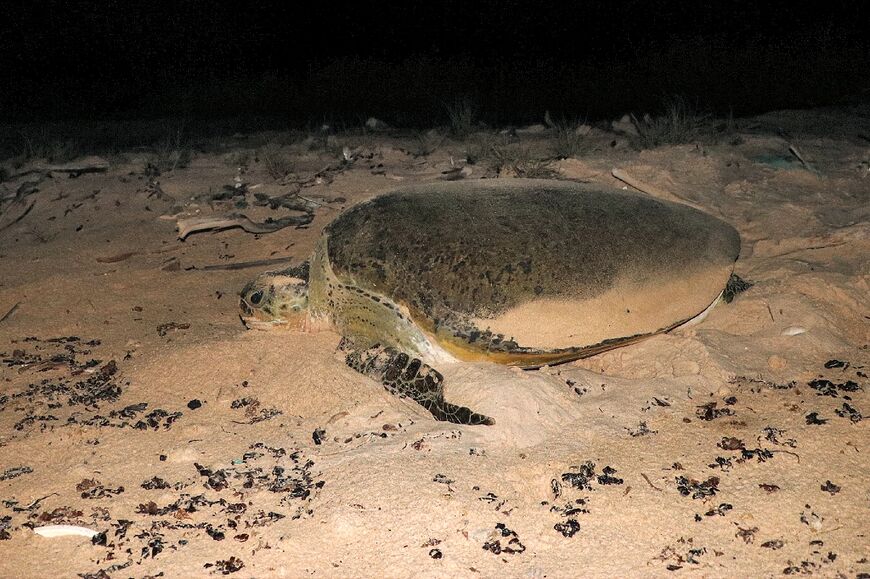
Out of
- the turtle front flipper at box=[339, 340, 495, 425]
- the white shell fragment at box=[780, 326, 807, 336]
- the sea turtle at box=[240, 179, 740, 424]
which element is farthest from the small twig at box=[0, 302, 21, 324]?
the white shell fragment at box=[780, 326, 807, 336]

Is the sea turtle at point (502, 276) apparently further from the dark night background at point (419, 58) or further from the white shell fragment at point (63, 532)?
the dark night background at point (419, 58)

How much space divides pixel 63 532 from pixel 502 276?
6.07 feet

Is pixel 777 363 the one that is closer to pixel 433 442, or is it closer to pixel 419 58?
pixel 433 442

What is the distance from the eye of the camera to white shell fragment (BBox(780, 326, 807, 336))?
309 centimetres

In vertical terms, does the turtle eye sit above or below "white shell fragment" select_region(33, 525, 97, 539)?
above

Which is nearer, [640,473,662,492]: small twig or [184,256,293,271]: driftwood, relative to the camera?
[640,473,662,492]: small twig

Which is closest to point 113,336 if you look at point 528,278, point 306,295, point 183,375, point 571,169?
point 183,375

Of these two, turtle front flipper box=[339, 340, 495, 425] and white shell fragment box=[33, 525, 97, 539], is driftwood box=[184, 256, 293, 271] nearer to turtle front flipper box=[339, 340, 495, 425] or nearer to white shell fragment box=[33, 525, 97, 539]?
turtle front flipper box=[339, 340, 495, 425]

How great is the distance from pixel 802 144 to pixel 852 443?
4443 mm

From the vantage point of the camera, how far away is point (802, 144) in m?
5.82

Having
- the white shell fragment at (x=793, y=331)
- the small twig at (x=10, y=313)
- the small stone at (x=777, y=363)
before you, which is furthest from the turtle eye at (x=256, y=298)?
the white shell fragment at (x=793, y=331)

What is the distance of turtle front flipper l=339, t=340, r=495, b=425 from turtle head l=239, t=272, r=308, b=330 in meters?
0.38

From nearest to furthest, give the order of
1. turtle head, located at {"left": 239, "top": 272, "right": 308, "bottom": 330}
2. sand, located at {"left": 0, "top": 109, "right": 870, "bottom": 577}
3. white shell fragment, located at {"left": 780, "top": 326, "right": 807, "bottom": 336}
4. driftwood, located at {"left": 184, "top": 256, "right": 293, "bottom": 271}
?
sand, located at {"left": 0, "top": 109, "right": 870, "bottom": 577} → white shell fragment, located at {"left": 780, "top": 326, "right": 807, "bottom": 336} → turtle head, located at {"left": 239, "top": 272, "right": 308, "bottom": 330} → driftwood, located at {"left": 184, "top": 256, "right": 293, "bottom": 271}

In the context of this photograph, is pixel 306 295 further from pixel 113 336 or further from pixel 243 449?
pixel 113 336
